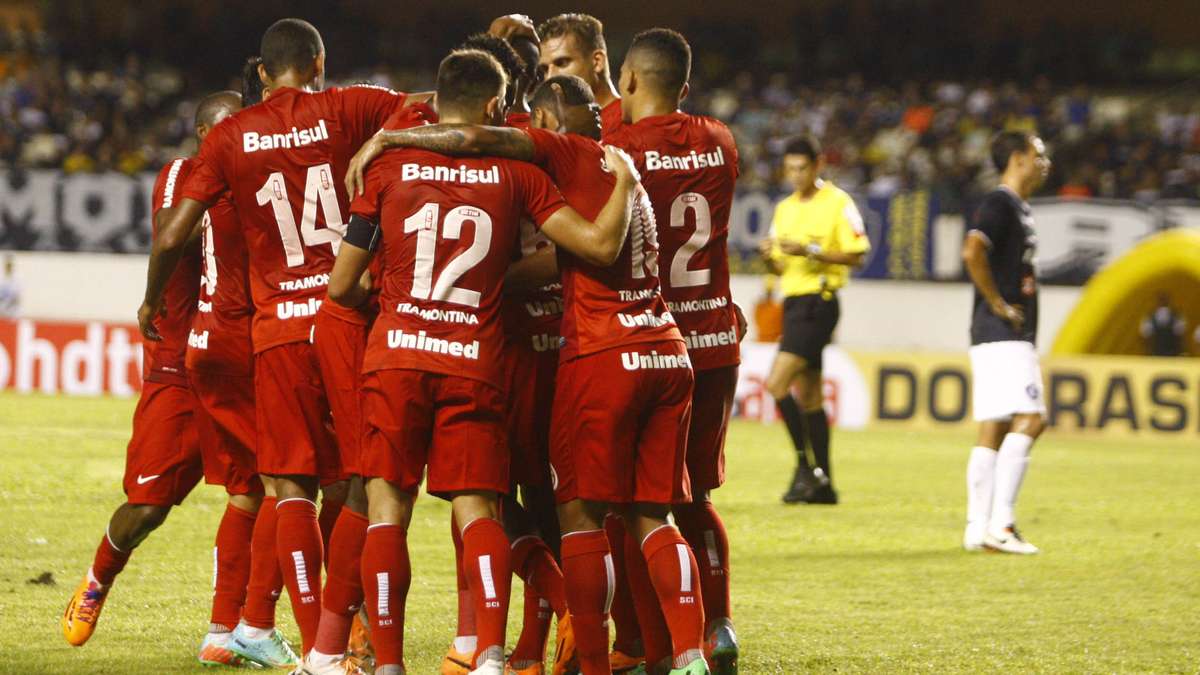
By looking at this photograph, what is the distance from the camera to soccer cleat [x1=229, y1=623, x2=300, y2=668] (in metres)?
5.83

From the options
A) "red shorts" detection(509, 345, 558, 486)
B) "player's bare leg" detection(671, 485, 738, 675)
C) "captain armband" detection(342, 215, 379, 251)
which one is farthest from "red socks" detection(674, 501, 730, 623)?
"captain armband" detection(342, 215, 379, 251)

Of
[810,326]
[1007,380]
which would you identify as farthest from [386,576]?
[810,326]

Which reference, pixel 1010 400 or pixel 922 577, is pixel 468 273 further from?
pixel 1010 400

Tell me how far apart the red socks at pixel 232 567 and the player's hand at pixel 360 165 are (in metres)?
1.50

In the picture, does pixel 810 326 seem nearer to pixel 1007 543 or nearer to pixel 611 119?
pixel 1007 543

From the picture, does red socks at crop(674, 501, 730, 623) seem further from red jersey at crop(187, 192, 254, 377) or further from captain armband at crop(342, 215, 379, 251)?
red jersey at crop(187, 192, 254, 377)

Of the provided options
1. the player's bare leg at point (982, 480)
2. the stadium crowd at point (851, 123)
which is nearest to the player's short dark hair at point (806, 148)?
the player's bare leg at point (982, 480)

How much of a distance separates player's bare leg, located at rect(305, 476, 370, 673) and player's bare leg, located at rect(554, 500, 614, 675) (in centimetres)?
67

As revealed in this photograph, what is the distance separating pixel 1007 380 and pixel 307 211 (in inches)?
190

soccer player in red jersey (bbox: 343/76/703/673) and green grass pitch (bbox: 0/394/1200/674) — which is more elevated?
soccer player in red jersey (bbox: 343/76/703/673)

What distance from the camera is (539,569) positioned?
559 cm

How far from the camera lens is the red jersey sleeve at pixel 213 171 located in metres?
5.60

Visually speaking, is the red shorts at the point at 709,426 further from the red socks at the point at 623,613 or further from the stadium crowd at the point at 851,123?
the stadium crowd at the point at 851,123

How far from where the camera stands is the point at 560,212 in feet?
16.8
